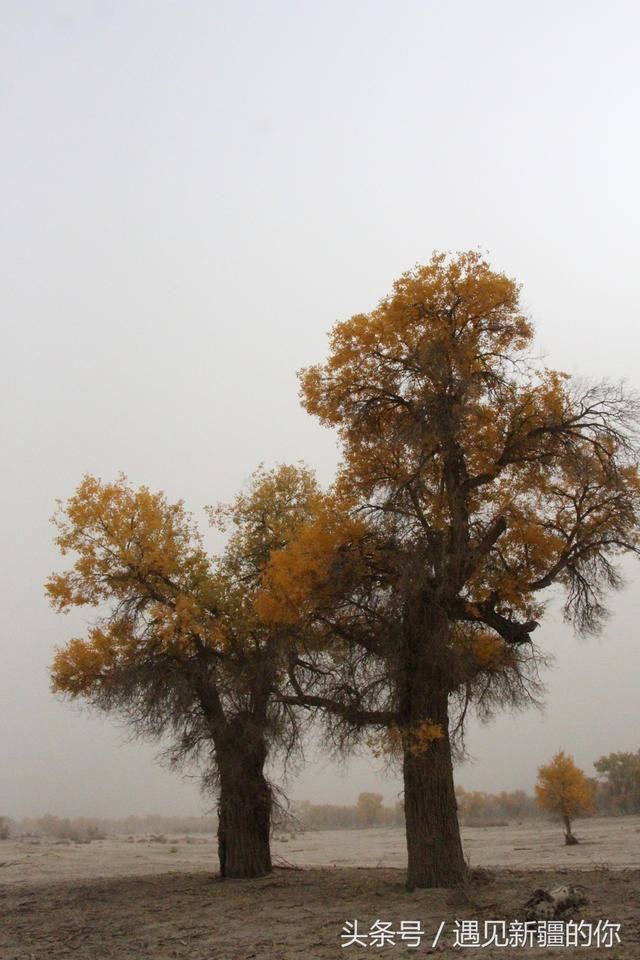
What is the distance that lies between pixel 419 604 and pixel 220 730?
6704mm

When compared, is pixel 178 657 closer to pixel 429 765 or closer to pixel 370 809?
pixel 429 765

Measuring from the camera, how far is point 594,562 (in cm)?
1571

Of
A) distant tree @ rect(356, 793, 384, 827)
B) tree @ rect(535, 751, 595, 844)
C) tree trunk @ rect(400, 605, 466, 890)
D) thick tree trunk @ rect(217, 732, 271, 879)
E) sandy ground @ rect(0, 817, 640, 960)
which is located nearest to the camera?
sandy ground @ rect(0, 817, 640, 960)

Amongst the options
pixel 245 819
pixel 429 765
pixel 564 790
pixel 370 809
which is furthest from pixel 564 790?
pixel 370 809

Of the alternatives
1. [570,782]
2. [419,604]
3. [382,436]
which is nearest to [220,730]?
[419,604]

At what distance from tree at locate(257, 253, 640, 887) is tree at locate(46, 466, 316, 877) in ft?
10.6

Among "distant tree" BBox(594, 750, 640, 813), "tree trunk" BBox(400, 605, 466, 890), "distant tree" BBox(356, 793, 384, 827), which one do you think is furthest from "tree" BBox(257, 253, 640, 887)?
"distant tree" BBox(356, 793, 384, 827)

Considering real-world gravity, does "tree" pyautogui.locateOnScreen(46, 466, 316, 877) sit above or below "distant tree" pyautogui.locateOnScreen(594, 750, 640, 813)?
above

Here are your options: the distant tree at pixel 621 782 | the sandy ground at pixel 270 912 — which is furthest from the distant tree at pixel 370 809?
the sandy ground at pixel 270 912

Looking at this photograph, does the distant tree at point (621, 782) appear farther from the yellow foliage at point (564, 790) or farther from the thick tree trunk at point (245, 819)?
the thick tree trunk at point (245, 819)

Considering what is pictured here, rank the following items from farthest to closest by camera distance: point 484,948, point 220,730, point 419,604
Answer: point 220,730
point 419,604
point 484,948

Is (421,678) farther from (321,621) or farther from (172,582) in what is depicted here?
(172,582)

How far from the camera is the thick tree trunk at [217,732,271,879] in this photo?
62.7 feet

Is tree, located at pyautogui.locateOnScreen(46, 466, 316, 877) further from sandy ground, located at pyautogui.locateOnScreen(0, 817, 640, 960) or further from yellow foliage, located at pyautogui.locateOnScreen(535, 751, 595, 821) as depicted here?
yellow foliage, located at pyautogui.locateOnScreen(535, 751, 595, 821)
